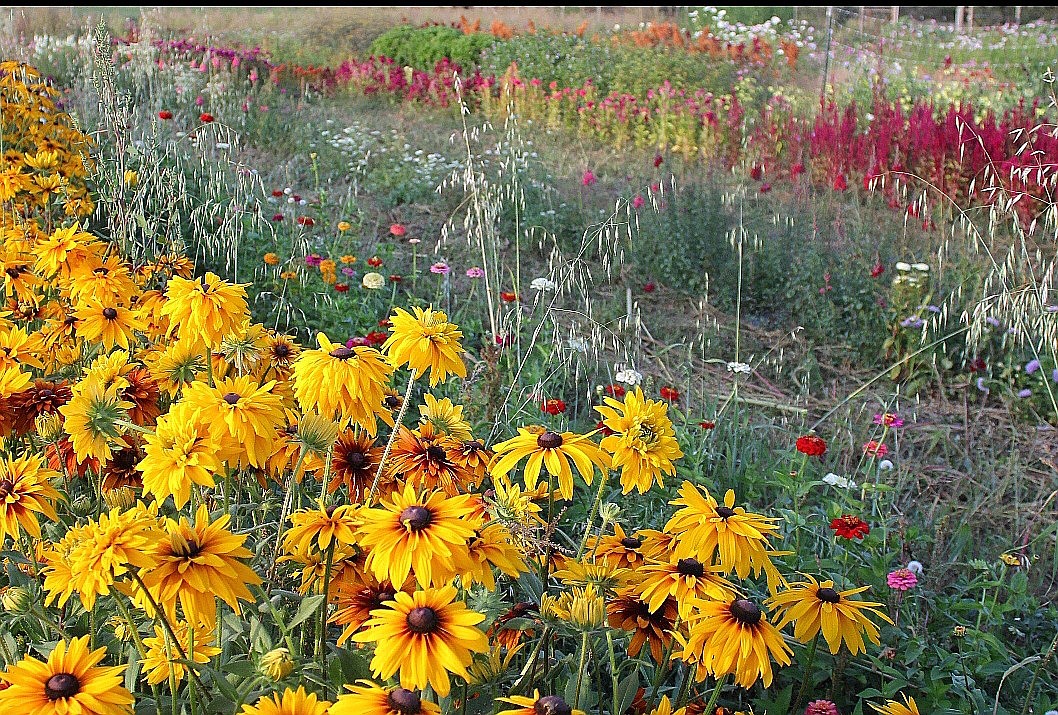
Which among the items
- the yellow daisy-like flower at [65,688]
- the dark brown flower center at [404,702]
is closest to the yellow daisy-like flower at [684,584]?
the dark brown flower center at [404,702]

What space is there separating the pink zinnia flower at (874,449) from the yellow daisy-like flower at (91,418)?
73.8 inches

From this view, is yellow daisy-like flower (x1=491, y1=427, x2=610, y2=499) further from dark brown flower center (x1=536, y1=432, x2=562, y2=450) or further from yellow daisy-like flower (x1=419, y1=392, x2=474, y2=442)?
yellow daisy-like flower (x1=419, y1=392, x2=474, y2=442)

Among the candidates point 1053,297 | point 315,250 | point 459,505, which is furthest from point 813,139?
point 459,505

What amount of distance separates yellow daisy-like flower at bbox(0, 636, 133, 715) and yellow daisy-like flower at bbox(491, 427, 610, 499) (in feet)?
1.67

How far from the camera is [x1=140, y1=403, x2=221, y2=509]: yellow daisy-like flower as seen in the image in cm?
115

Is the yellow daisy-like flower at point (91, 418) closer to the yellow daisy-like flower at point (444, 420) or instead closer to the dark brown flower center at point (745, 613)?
the yellow daisy-like flower at point (444, 420)

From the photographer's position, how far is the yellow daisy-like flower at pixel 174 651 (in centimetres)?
111

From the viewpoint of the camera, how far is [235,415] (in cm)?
118

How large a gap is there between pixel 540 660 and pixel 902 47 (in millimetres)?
12557

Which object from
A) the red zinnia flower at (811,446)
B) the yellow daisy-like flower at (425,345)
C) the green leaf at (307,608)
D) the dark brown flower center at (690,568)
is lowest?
the red zinnia flower at (811,446)

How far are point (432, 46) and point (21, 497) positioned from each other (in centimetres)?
876


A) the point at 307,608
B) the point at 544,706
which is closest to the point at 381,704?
the point at 544,706

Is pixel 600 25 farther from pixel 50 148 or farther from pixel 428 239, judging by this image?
pixel 50 148

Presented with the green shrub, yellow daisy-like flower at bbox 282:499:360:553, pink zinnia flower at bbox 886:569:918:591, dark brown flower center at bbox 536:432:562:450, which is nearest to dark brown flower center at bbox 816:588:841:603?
dark brown flower center at bbox 536:432:562:450
